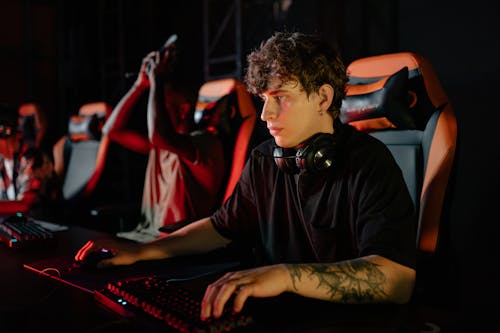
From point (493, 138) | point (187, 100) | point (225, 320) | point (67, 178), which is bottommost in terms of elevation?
point (67, 178)

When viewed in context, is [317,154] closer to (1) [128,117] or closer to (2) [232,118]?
(2) [232,118]

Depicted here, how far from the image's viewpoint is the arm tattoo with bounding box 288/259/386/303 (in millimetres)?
866

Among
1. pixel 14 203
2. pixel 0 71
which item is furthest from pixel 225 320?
pixel 0 71

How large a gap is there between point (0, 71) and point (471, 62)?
5.04 meters

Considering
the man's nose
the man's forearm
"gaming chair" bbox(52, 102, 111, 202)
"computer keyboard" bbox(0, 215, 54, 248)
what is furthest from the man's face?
"gaming chair" bbox(52, 102, 111, 202)

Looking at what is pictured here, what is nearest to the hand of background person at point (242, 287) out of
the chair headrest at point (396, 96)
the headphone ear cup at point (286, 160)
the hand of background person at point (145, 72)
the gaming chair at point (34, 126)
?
the headphone ear cup at point (286, 160)

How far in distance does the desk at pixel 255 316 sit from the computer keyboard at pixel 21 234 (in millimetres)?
412

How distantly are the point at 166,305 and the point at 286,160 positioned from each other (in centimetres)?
47

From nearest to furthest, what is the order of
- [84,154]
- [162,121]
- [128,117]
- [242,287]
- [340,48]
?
1. [242,287]
2. [162,121]
3. [128,117]
4. [340,48]
5. [84,154]

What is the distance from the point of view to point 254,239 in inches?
54.2

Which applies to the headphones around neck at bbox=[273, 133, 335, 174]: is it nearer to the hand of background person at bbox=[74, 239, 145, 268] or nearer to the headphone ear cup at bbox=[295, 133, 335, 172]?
the headphone ear cup at bbox=[295, 133, 335, 172]

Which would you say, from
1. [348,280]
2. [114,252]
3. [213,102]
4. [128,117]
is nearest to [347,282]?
[348,280]

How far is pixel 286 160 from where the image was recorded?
1.15 metres

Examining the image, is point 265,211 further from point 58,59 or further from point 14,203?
point 58,59
